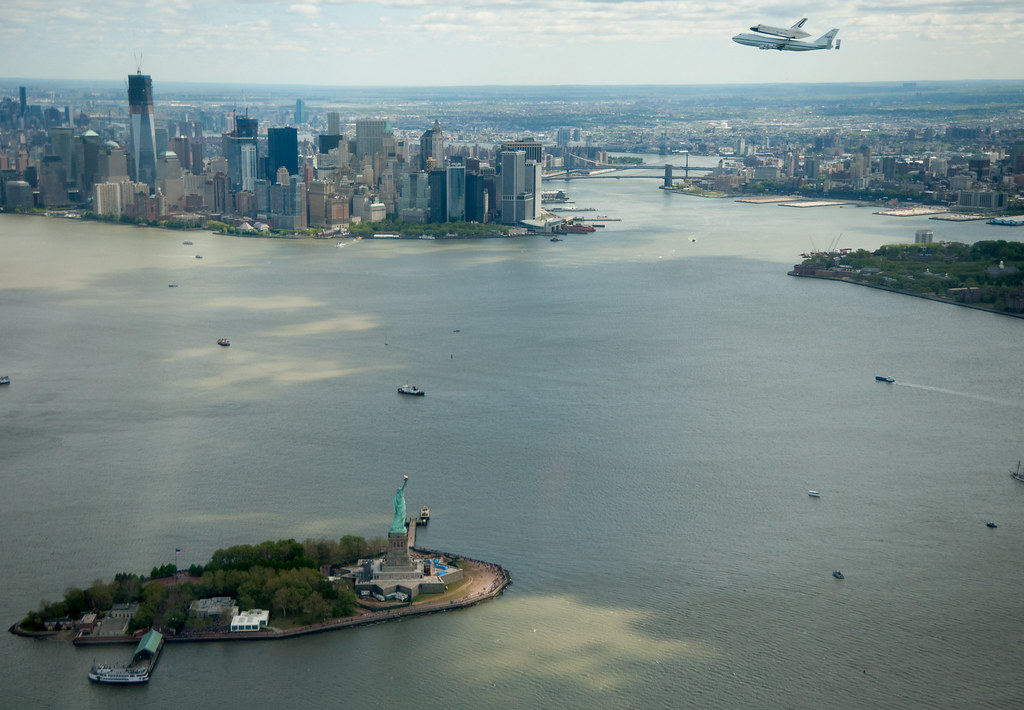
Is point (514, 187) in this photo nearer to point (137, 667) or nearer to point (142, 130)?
point (142, 130)

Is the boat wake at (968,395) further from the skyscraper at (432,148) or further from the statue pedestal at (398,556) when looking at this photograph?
the skyscraper at (432,148)

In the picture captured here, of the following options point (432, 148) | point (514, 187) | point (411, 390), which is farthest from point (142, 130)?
point (411, 390)

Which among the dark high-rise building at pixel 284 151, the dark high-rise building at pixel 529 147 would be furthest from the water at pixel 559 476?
the dark high-rise building at pixel 284 151

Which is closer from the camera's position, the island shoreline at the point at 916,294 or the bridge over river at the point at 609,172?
the island shoreline at the point at 916,294

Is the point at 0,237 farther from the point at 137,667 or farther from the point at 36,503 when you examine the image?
the point at 137,667

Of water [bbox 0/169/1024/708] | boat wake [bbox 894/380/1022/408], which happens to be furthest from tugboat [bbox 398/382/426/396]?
boat wake [bbox 894/380/1022/408]

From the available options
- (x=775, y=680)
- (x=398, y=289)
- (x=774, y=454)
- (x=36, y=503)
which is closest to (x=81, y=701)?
(x=36, y=503)
